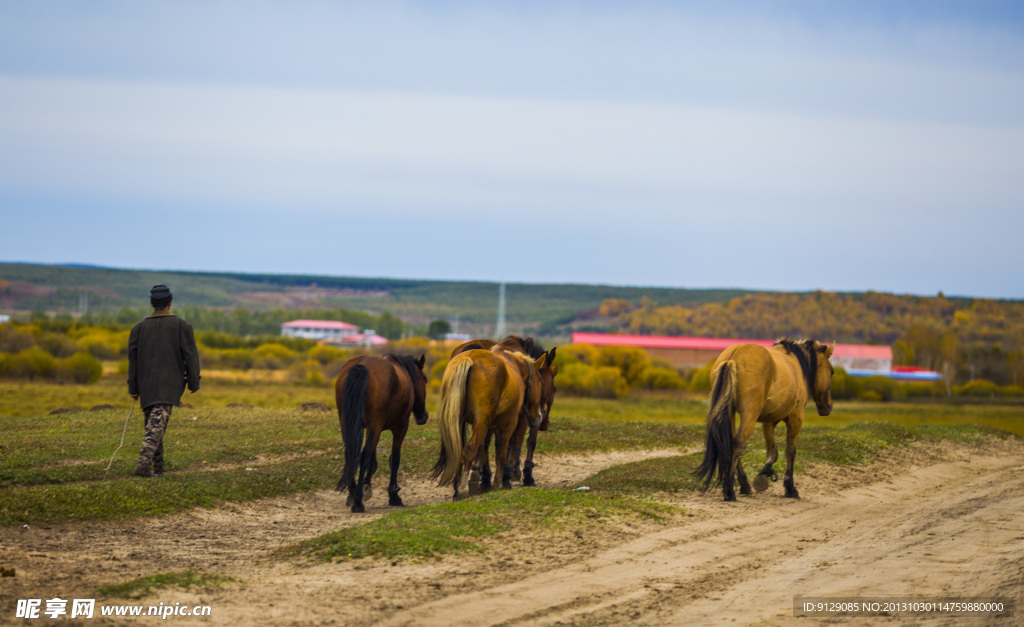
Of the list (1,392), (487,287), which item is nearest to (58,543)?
(1,392)

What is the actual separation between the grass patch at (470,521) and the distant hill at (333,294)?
5017 inches

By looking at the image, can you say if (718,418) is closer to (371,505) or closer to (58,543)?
(371,505)

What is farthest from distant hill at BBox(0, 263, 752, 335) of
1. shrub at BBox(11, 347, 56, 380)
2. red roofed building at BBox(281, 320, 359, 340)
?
shrub at BBox(11, 347, 56, 380)

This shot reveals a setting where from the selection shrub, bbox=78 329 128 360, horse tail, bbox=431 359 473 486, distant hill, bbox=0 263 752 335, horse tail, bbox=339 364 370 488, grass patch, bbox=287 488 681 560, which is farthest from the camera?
distant hill, bbox=0 263 752 335

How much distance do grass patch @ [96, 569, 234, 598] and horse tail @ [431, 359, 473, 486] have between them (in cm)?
397

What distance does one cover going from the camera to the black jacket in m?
11.0

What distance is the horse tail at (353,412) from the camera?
33.6 feet

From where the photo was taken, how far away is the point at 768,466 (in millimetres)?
12812

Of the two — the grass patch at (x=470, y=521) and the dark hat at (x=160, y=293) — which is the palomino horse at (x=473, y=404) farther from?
the dark hat at (x=160, y=293)

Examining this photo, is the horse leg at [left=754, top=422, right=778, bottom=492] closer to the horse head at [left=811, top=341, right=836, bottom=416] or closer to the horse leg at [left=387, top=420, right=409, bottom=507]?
the horse head at [left=811, top=341, right=836, bottom=416]

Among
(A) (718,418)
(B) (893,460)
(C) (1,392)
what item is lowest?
(C) (1,392)

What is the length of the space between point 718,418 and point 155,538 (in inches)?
279

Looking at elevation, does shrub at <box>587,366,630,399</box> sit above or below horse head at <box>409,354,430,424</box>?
below

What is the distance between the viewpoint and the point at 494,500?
999 cm
